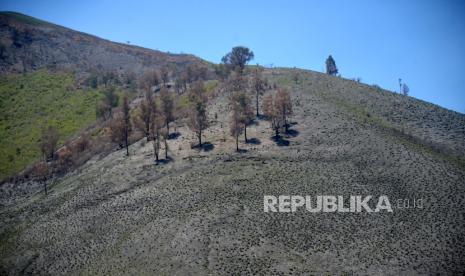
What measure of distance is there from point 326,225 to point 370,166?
18.4 m

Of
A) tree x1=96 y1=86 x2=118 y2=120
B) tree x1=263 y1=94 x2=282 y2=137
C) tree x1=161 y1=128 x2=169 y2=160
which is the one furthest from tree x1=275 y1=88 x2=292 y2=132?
tree x1=96 y1=86 x2=118 y2=120

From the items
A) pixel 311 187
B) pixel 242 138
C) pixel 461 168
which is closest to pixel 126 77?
pixel 242 138

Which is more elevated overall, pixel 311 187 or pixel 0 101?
pixel 0 101

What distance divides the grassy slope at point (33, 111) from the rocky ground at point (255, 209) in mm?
17824

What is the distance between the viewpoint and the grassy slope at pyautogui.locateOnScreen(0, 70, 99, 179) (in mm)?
104188

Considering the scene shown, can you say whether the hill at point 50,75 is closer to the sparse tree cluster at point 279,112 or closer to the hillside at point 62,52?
the hillside at point 62,52

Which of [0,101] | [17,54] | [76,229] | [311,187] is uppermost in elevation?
[17,54]

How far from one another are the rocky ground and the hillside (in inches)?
3461

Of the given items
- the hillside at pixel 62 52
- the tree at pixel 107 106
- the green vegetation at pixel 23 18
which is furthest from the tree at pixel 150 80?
the green vegetation at pixel 23 18

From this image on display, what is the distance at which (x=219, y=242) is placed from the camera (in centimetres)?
5441

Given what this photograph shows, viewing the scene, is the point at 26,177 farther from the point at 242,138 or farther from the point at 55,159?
the point at 242,138

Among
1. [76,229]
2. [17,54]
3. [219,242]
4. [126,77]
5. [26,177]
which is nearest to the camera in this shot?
[219,242]

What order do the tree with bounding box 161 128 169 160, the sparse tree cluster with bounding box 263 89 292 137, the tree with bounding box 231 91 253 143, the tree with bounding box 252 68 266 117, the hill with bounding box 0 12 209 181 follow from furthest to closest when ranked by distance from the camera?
the hill with bounding box 0 12 209 181, the tree with bounding box 252 68 266 117, the tree with bounding box 231 91 253 143, the sparse tree cluster with bounding box 263 89 292 137, the tree with bounding box 161 128 169 160

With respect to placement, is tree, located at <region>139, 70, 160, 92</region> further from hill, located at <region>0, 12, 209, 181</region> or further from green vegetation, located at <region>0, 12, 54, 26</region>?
green vegetation, located at <region>0, 12, 54, 26</region>
